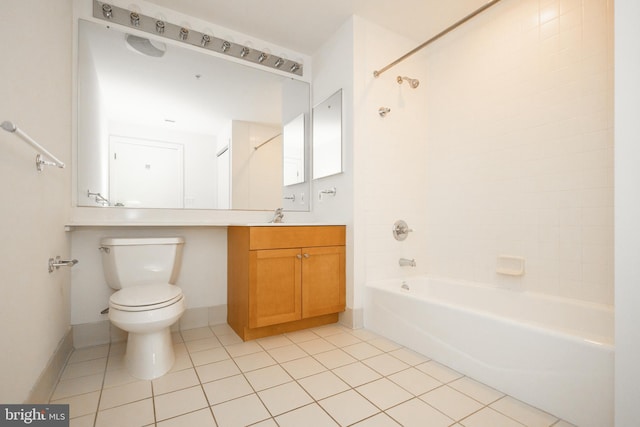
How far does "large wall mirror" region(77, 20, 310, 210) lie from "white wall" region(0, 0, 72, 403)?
0.94 ft

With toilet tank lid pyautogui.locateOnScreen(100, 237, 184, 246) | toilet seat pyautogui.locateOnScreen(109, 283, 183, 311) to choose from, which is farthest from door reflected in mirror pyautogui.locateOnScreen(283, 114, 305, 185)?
toilet seat pyautogui.locateOnScreen(109, 283, 183, 311)

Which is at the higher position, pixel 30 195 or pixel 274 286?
pixel 30 195

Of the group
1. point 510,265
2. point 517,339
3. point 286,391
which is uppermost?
point 510,265

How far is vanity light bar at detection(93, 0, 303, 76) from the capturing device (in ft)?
6.56

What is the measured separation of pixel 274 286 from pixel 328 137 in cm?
129

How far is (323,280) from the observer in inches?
86.9

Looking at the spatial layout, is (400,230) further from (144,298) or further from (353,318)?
(144,298)

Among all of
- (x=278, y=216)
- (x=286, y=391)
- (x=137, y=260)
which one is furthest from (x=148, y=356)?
(x=278, y=216)

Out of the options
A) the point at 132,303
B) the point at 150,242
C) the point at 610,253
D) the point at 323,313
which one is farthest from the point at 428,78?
the point at 132,303

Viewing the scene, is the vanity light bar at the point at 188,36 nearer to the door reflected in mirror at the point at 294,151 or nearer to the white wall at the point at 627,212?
the door reflected in mirror at the point at 294,151

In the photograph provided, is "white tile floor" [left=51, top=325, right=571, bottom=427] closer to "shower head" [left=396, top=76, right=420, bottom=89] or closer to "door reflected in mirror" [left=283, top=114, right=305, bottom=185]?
"door reflected in mirror" [left=283, top=114, right=305, bottom=185]

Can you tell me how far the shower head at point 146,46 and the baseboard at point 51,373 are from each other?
1.94m

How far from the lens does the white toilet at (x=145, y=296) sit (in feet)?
4.96

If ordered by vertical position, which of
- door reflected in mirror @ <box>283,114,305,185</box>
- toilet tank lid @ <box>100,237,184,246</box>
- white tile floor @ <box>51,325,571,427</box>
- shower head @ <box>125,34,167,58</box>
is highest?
shower head @ <box>125,34,167,58</box>
